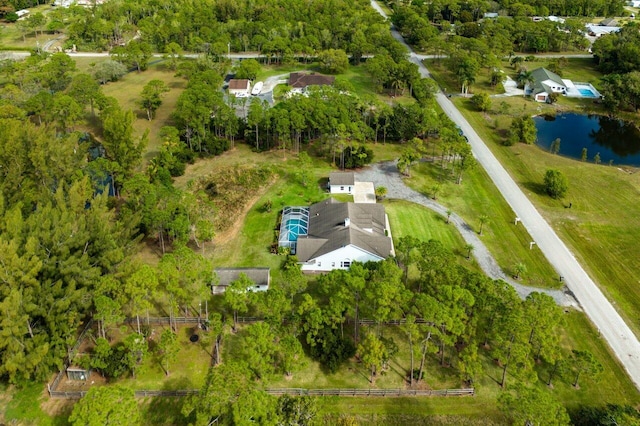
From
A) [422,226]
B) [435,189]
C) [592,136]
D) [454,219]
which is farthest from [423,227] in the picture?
[592,136]

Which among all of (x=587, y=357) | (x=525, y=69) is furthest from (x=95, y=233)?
(x=525, y=69)

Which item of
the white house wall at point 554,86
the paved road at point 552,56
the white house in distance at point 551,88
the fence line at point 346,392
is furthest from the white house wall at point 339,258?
the paved road at point 552,56

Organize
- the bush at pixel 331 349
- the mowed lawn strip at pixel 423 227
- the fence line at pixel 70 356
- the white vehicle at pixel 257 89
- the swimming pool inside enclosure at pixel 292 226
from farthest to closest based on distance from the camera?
the white vehicle at pixel 257 89 < the mowed lawn strip at pixel 423 227 < the swimming pool inside enclosure at pixel 292 226 < the bush at pixel 331 349 < the fence line at pixel 70 356

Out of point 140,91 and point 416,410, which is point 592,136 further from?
point 140,91

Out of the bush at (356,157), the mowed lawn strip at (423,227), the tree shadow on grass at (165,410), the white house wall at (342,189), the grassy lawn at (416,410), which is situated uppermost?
the bush at (356,157)

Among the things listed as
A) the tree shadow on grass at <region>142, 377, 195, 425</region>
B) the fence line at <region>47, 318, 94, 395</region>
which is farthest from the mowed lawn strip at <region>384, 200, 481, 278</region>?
the fence line at <region>47, 318, 94, 395</region>

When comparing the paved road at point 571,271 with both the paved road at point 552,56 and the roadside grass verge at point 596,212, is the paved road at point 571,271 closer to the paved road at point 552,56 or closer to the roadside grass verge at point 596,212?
the roadside grass verge at point 596,212

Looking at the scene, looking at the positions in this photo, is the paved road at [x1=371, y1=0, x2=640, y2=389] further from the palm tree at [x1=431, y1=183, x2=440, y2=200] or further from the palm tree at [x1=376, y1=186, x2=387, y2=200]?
the palm tree at [x1=376, y1=186, x2=387, y2=200]
